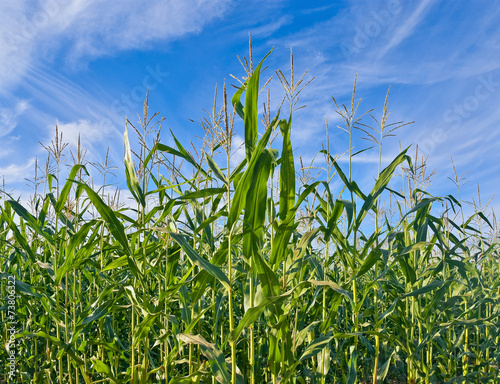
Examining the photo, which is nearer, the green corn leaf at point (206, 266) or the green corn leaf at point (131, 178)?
the green corn leaf at point (206, 266)

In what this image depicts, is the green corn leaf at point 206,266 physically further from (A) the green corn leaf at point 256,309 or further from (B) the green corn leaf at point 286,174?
(B) the green corn leaf at point 286,174

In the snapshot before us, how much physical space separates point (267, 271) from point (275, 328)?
0.35 meters

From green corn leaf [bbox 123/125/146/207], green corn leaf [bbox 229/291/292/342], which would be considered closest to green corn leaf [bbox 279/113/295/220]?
green corn leaf [bbox 229/291/292/342]

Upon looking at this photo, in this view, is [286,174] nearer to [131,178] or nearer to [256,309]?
[256,309]

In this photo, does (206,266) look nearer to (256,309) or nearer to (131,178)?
(256,309)

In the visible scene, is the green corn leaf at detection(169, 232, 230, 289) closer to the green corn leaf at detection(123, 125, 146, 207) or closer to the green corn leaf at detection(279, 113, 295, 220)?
the green corn leaf at detection(279, 113, 295, 220)

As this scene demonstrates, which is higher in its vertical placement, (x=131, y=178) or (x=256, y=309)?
(x=131, y=178)

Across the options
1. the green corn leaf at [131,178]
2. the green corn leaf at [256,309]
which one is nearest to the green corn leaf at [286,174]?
the green corn leaf at [256,309]

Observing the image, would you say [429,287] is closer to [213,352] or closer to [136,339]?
[213,352]

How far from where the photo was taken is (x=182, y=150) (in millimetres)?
1901

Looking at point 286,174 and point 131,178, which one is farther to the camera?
point 131,178

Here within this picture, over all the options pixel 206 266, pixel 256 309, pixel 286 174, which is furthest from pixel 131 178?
pixel 256 309

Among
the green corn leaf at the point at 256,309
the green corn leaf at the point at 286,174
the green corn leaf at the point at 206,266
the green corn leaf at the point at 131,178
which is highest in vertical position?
the green corn leaf at the point at 131,178

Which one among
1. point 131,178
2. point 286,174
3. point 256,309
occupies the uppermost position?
point 131,178
